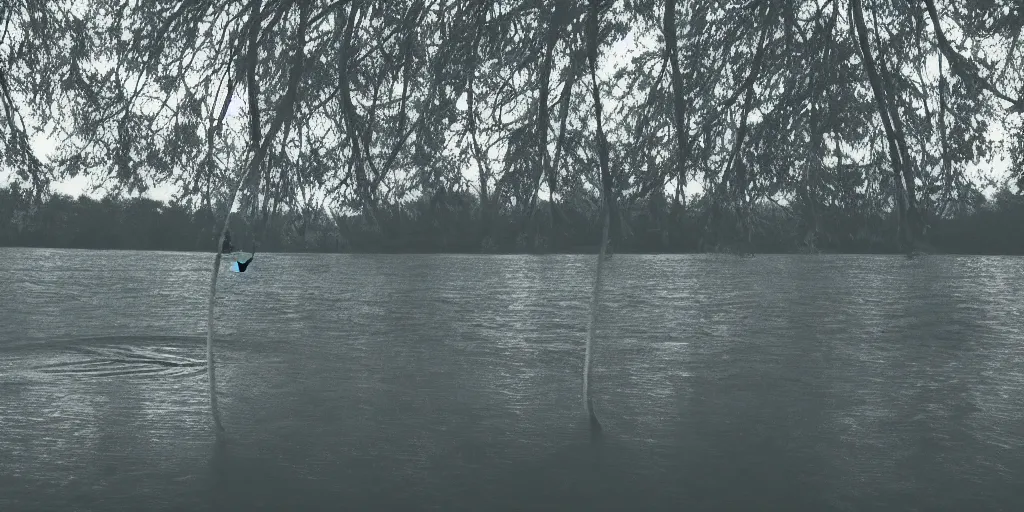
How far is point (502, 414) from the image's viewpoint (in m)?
8.34

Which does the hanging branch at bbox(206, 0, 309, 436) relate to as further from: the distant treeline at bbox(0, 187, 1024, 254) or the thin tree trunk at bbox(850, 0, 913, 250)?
the thin tree trunk at bbox(850, 0, 913, 250)

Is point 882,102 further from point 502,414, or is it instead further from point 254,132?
point 254,132

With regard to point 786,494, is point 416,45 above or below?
above

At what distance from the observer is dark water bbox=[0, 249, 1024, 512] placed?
606 cm

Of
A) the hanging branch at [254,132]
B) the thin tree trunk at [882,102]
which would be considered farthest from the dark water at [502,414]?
the thin tree trunk at [882,102]

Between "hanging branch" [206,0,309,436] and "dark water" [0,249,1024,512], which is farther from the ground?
"hanging branch" [206,0,309,436]

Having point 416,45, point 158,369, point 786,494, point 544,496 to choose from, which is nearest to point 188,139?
point 416,45

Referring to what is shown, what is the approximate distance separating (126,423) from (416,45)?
3035 millimetres

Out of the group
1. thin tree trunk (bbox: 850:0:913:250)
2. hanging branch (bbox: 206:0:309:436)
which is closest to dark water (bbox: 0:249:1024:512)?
hanging branch (bbox: 206:0:309:436)

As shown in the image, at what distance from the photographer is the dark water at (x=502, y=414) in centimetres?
606

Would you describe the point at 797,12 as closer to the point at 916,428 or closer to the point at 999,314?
the point at 916,428

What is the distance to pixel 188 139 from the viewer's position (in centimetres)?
883

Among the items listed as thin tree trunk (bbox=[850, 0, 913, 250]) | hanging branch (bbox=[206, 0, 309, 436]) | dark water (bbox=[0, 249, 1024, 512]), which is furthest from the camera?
thin tree trunk (bbox=[850, 0, 913, 250])

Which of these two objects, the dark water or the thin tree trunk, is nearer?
the dark water
